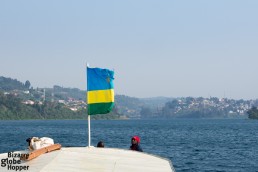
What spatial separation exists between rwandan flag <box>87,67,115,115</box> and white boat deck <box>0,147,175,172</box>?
7.77 feet

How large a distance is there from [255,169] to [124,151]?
29.4 m

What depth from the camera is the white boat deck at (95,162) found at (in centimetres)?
1513

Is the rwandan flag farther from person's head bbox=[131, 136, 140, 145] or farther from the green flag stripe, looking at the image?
person's head bbox=[131, 136, 140, 145]

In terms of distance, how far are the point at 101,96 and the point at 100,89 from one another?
0.26 m

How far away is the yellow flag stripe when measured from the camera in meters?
20.4

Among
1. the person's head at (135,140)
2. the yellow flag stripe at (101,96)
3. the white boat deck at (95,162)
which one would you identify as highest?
the yellow flag stripe at (101,96)

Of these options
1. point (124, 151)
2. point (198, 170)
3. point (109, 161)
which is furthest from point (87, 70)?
point (198, 170)

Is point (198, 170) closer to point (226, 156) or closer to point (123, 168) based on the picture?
point (226, 156)

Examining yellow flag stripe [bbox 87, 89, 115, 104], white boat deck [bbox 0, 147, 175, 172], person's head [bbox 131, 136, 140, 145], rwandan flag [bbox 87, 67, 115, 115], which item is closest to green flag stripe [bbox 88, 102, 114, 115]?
rwandan flag [bbox 87, 67, 115, 115]

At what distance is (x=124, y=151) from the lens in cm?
1869

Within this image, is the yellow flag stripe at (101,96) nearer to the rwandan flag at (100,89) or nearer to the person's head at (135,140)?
the rwandan flag at (100,89)

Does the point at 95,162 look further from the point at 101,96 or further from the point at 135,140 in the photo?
the point at 135,140

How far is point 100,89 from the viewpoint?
20500 mm

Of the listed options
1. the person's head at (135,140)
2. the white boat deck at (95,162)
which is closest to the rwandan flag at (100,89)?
the person's head at (135,140)
